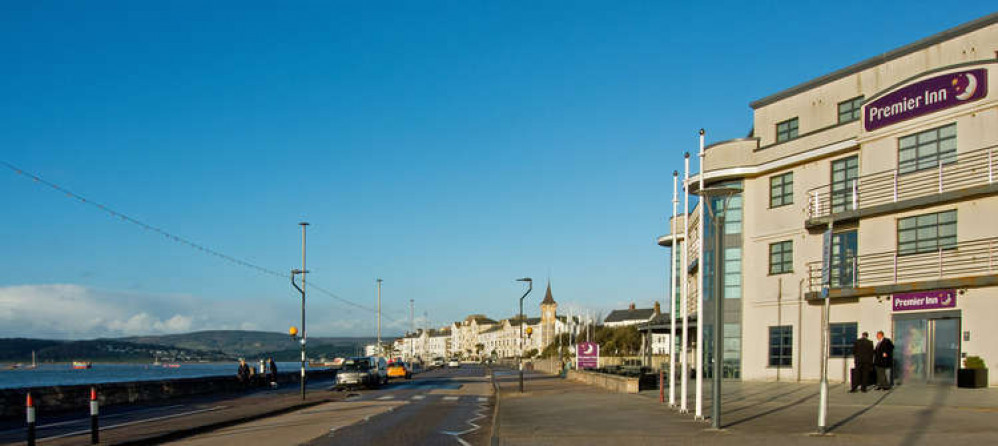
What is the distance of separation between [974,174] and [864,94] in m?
6.23

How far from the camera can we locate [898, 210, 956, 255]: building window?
25.5 meters

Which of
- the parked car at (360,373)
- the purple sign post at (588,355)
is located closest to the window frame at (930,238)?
the purple sign post at (588,355)

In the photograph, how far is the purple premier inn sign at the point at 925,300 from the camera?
24855mm

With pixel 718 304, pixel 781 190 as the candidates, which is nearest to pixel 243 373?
pixel 781 190

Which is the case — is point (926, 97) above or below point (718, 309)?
above

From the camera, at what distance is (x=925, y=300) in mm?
25578

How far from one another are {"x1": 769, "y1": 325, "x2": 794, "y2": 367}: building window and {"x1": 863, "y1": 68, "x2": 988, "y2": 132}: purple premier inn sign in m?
8.62

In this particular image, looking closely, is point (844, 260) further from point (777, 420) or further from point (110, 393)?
point (110, 393)

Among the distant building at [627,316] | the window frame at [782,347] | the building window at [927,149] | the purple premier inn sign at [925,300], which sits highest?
the building window at [927,149]

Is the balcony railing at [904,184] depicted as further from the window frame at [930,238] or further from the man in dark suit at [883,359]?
the man in dark suit at [883,359]

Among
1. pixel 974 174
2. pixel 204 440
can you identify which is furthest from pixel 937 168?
pixel 204 440

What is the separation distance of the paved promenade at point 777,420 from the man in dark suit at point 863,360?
1.50ft

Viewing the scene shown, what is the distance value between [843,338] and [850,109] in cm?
842

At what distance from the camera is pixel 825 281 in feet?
48.7
